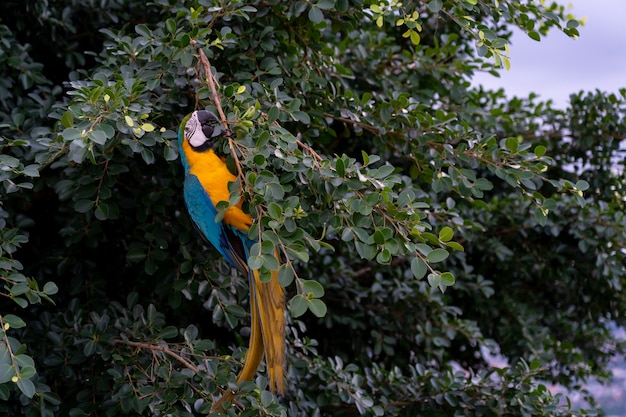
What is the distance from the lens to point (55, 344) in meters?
1.99

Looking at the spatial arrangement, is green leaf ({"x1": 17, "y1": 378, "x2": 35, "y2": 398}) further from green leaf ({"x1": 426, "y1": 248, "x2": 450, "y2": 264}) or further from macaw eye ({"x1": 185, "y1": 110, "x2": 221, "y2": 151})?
green leaf ({"x1": 426, "y1": 248, "x2": 450, "y2": 264})

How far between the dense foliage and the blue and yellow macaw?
0.19 feet

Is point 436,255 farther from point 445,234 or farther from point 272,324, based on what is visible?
point 272,324

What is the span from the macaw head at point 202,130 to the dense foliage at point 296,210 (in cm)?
6

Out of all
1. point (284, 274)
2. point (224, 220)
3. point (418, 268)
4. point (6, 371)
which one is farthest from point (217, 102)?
point (6, 371)

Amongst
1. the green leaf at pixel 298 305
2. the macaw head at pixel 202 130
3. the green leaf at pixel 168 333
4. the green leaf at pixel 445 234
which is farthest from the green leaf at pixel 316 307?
the green leaf at pixel 168 333

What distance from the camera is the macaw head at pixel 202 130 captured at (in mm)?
1536

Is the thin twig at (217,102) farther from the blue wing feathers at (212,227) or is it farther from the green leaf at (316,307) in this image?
the green leaf at (316,307)

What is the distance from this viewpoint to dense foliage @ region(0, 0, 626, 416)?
60.3 inches

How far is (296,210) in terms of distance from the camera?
55.7 inches

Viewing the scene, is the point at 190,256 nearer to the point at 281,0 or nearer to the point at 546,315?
the point at 281,0

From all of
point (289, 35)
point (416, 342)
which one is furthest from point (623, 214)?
point (289, 35)

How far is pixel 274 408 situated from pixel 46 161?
2.44 ft

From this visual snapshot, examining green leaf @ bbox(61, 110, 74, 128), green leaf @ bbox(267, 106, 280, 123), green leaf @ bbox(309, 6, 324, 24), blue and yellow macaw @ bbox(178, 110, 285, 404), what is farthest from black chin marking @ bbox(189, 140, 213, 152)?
green leaf @ bbox(309, 6, 324, 24)
